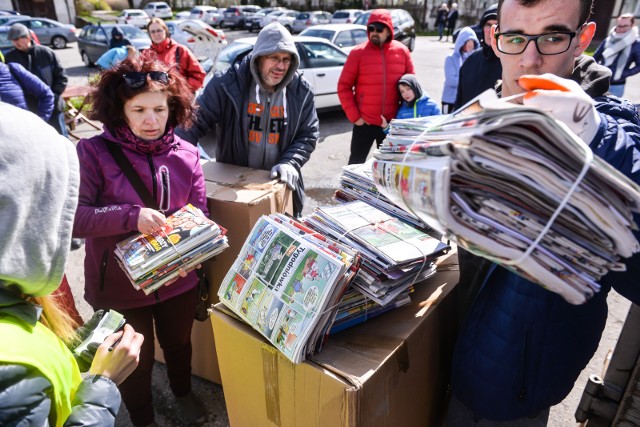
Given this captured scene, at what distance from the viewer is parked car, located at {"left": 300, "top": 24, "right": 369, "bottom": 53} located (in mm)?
9648

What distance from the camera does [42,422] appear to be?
87cm

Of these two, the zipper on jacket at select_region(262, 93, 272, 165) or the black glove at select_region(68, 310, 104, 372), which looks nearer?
the black glove at select_region(68, 310, 104, 372)

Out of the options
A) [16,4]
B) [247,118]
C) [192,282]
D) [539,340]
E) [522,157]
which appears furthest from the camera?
[16,4]

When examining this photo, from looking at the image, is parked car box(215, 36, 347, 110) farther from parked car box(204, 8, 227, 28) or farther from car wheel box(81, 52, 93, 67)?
parked car box(204, 8, 227, 28)

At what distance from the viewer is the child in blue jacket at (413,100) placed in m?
3.96

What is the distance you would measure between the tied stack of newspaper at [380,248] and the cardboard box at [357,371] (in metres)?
0.10

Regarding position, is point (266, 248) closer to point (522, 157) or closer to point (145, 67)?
point (522, 157)

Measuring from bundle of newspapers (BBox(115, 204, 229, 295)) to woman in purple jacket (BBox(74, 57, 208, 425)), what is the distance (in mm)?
59

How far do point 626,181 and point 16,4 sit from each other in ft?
121

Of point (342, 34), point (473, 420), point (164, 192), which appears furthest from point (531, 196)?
point (342, 34)

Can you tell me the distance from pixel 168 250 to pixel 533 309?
1.38 metres

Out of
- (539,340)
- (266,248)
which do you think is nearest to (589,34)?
(539,340)

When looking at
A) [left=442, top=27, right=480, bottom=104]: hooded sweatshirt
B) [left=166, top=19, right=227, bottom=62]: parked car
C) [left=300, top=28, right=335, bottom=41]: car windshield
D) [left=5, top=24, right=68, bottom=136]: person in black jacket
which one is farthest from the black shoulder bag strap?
[left=300, top=28, right=335, bottom=41]: car windshield

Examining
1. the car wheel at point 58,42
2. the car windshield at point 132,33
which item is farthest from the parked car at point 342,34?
the car wheel at point 58,42
